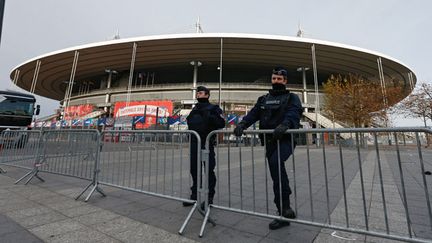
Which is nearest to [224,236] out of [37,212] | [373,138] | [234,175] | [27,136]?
[373,138]

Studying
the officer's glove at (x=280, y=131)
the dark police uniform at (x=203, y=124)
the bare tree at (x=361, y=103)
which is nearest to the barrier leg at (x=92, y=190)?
the dark police uniform at (x=203, y=124)

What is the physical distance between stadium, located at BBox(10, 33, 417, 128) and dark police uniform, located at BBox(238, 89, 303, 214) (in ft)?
75.5

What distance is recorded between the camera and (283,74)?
116 inches

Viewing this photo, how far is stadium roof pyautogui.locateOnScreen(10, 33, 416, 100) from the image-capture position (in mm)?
30984

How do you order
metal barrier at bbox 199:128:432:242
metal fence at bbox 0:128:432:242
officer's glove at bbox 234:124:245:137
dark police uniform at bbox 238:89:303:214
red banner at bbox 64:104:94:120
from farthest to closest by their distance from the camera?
red banner at bbox 64:104:94:120, officer's glove at bbox 234:124:245:137, dark police uniform at bbox 238:89:303:214, metal fence at bbox 0:128:432:242, metal barrier at bbox 199:128:432:242

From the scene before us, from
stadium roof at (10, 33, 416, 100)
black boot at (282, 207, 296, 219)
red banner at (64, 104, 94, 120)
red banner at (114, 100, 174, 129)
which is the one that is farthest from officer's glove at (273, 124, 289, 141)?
red banner at (64, 104, 94, 120)

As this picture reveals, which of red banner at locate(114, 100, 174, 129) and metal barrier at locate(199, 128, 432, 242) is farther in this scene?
red banner at locate(114, 100, 174, 129)

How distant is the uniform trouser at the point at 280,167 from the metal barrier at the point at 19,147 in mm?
5629

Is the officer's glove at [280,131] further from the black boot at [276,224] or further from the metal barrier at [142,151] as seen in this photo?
the metal barrier at [142,151]

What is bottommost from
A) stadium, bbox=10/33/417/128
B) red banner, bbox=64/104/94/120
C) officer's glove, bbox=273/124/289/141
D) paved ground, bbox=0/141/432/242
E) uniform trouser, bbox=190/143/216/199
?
paved ground, bbox=0/141/432/242

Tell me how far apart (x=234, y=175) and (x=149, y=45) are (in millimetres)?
30878

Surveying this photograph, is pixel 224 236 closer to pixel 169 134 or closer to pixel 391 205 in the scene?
pixel 169 134

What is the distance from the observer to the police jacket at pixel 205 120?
3.54m

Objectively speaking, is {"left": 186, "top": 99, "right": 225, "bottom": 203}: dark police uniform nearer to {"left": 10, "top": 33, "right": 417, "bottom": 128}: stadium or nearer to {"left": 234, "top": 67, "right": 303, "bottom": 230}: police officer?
{"left": 234, "top": 67, "right": 303, "bottom": 230}: police officer
